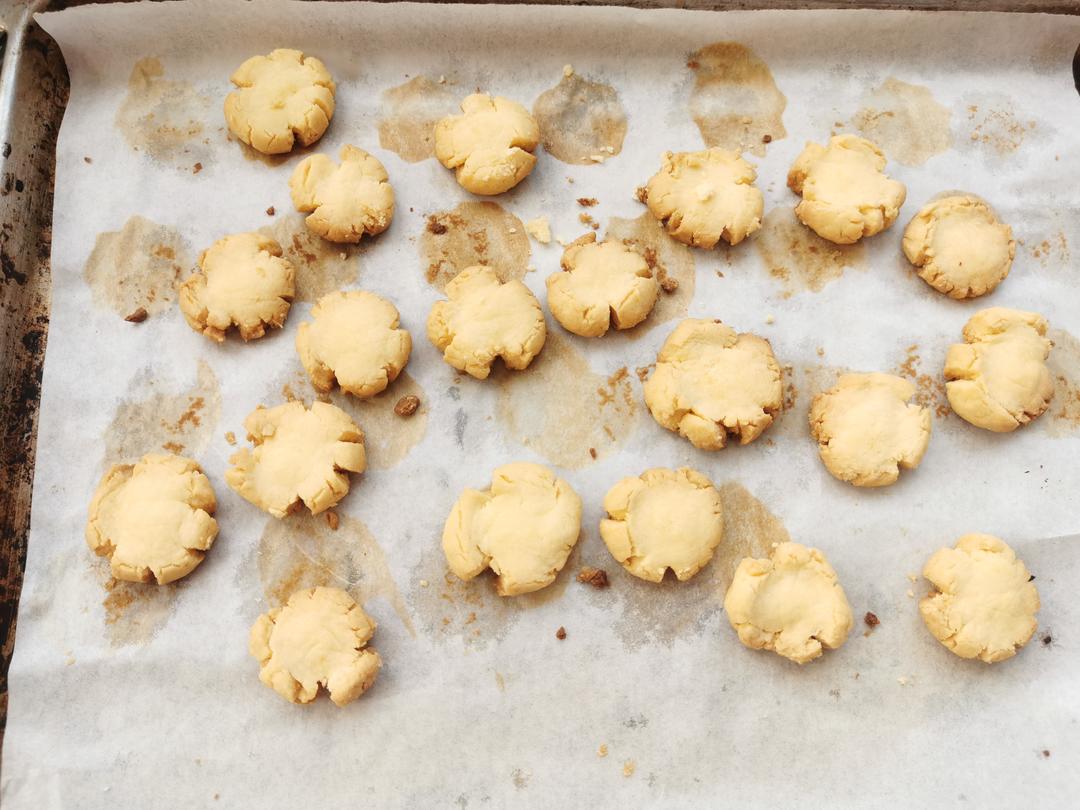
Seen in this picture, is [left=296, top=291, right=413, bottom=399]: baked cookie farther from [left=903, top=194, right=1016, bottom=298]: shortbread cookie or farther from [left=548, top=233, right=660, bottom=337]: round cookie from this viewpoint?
[left=903, top=194, right=1016, bottom=298]: shortbread cookie

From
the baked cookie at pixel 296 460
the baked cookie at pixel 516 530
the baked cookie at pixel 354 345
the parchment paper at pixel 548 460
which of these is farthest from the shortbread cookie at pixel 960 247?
the baked cookie at pixel 296 460

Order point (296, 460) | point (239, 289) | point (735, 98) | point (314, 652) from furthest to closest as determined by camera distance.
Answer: point (735, 98), point (239, 289), point (296, 460), point (314, 652)

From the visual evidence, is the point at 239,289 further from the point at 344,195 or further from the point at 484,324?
the point at 484,324

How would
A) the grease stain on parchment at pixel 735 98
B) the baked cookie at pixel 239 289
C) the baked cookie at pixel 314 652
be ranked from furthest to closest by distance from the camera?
the grease stain on parchment at pixel 735 98, the baked cookie at pixel 239 289, the baked cookie at pixel 314 652

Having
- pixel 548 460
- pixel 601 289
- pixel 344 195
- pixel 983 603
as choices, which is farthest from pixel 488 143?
pixel 983 603

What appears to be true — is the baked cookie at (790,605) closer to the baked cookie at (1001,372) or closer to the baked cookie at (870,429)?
the baked cookie at (870,429)

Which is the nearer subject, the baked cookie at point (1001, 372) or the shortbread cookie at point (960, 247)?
the baked cookie at point (1001, 372)

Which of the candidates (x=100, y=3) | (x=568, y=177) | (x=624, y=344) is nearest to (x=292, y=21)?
(x=100, y=3)
